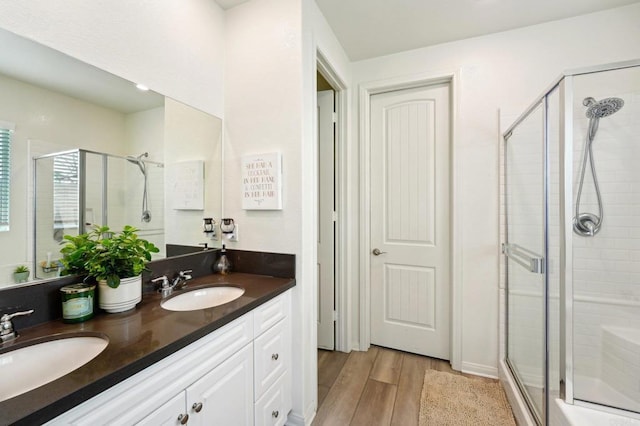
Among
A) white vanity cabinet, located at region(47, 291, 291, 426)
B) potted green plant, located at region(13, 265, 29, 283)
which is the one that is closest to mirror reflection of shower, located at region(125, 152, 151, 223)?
potted green plant, located at region(13, 265, 29, 283)

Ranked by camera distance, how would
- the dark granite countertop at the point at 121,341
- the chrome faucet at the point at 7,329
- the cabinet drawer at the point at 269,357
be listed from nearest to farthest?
1. the dark granite countertop at the point at 121,341
2. the chrome faucet at the point at 7,329
3. the cabinet drawer at the point at 269,357

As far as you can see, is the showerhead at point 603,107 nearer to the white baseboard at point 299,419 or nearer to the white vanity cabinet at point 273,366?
the white vanity cabinet at point 273,366

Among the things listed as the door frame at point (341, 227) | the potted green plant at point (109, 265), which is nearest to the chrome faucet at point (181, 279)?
the potted green plant at point (109, 265)

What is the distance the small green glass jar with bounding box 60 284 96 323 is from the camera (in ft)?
3.15

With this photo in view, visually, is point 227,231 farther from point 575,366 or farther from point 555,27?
point 555,27

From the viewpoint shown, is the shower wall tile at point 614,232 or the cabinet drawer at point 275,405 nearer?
the cabinet drawer at point 275,405

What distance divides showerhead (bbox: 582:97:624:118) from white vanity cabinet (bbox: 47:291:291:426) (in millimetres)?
2032

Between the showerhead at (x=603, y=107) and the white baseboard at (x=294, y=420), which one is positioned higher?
the showerhead at (x=603, y=107)

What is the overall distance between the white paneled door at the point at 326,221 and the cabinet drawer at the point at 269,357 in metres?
0.93

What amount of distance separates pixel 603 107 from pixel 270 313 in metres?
2.23

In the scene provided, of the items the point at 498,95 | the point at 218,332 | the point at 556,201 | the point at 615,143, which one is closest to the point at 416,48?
the point at 498,95

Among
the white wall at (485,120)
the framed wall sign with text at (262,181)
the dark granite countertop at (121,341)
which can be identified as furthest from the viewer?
the white wall at (485,120)

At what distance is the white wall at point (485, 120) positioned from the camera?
1.92 metres

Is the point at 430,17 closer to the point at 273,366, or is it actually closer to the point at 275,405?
the point at 273,366
